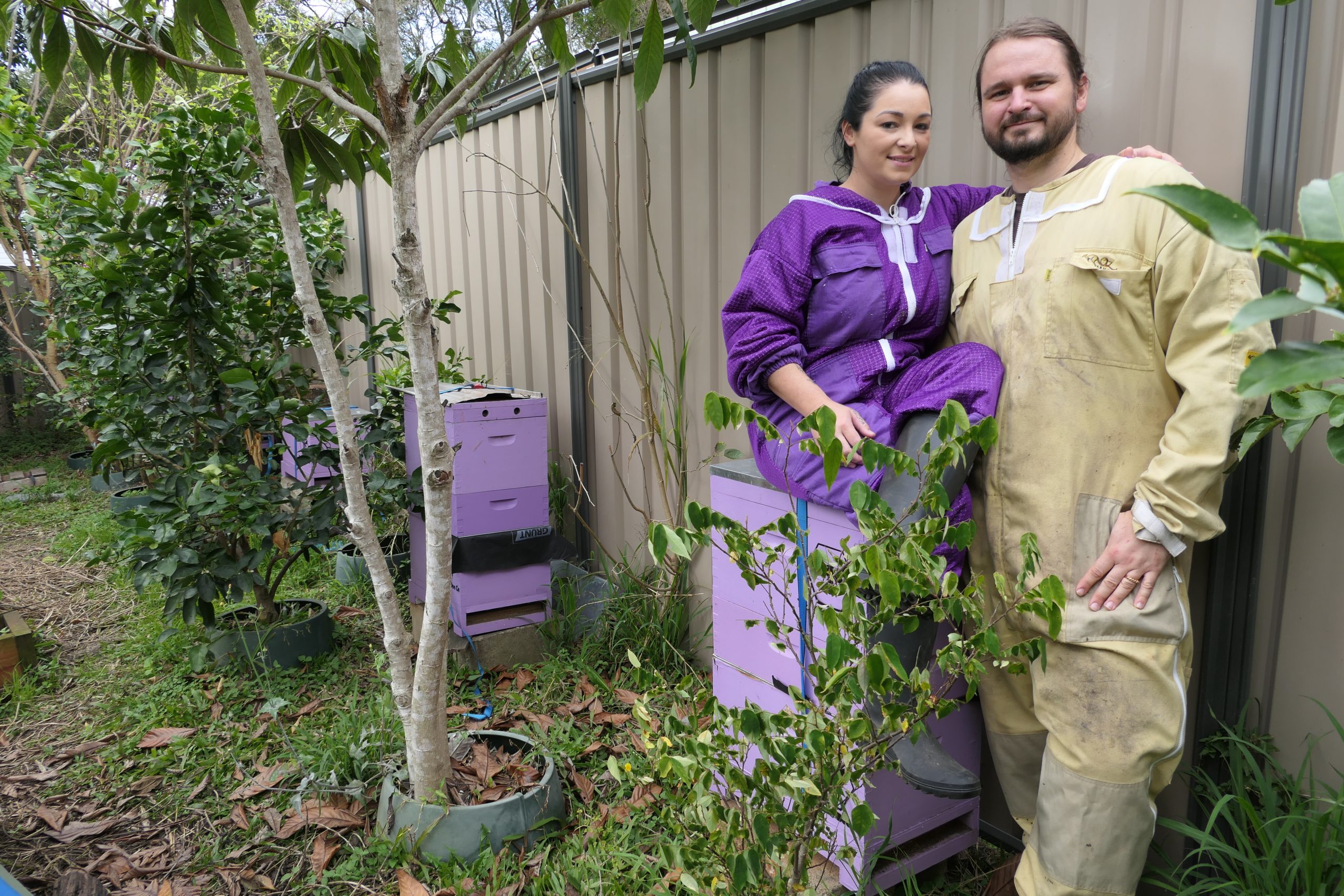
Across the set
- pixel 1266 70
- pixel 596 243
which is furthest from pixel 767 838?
pixel 596 243

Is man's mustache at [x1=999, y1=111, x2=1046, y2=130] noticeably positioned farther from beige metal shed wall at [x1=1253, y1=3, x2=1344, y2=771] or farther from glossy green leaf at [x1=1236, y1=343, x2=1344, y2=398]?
glossy green leaf at [x1=1236, y1=343, x2=1344, y2=398]

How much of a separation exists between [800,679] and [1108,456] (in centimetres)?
92

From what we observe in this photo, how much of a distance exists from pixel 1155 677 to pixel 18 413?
11.6m

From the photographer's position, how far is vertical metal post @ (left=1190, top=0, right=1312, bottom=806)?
167 centimetres

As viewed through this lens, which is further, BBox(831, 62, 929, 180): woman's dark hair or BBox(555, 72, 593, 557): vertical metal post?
BBox(555, 72, 593, 557): vertical metal post

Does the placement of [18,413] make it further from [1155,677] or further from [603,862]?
[1155,677]

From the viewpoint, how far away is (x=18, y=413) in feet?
31.4

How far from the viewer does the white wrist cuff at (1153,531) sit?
1.59 metres

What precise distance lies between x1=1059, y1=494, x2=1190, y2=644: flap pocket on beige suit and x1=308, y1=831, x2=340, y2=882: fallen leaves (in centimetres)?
202

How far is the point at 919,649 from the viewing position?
70.1 inches

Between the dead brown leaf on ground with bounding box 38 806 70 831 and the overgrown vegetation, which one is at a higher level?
the overgrown vegetation

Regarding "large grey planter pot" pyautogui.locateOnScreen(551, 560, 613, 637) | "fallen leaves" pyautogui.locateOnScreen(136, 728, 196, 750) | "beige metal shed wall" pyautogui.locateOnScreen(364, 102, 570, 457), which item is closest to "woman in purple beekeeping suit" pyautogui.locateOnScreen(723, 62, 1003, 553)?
"large grey planter pot" pyautogui.locateOnScreen(551, 560, 613, 637)

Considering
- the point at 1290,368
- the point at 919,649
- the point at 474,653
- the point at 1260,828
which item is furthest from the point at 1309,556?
the point at 474,653

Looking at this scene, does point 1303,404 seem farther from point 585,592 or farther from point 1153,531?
point 585,592
